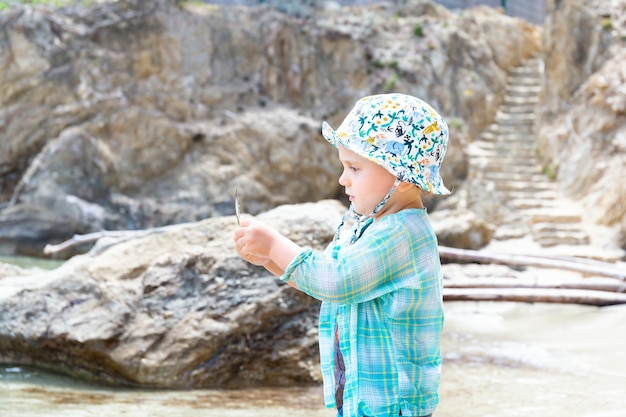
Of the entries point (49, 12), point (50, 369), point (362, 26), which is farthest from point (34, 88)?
point (50, 369)

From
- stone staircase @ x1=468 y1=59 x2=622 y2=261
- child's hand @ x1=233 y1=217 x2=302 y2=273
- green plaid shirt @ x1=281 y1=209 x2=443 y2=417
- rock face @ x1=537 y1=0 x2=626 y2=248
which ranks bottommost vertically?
stone staircase @ x1=468 y1=59 x2=622 y2=261

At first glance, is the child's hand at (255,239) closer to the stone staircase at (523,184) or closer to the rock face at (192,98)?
the stone staircase at (523,184)

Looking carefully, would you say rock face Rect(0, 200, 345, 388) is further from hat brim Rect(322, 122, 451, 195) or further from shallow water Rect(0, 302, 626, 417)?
hat brim Rect(322, 122, 451, 195)

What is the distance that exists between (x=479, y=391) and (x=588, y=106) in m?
12.4

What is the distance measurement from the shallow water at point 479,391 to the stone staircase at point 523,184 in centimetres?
723

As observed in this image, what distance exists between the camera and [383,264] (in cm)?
188

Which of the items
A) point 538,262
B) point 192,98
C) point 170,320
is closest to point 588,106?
point 538,262

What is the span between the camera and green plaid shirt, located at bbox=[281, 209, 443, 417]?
1865 mm

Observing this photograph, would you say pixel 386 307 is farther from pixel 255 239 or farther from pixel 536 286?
pixel 536 286

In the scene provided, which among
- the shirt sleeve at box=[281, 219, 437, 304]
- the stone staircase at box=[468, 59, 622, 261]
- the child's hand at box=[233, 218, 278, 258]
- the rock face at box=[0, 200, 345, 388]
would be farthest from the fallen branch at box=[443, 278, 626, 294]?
the child's hand at box=[233, 218, 278, 258]

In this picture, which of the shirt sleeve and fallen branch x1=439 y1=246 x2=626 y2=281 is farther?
fallen branch x1=439 y1=246 x2=626 y2=281

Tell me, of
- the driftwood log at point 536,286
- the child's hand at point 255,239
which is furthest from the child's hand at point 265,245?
the driftwood log at point 536,286

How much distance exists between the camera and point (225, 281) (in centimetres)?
441

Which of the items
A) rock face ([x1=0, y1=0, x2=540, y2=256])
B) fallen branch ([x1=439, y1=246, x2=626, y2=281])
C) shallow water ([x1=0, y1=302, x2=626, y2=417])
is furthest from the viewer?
rock face ([x1=0, y1=0, x2=540, y2=256])
